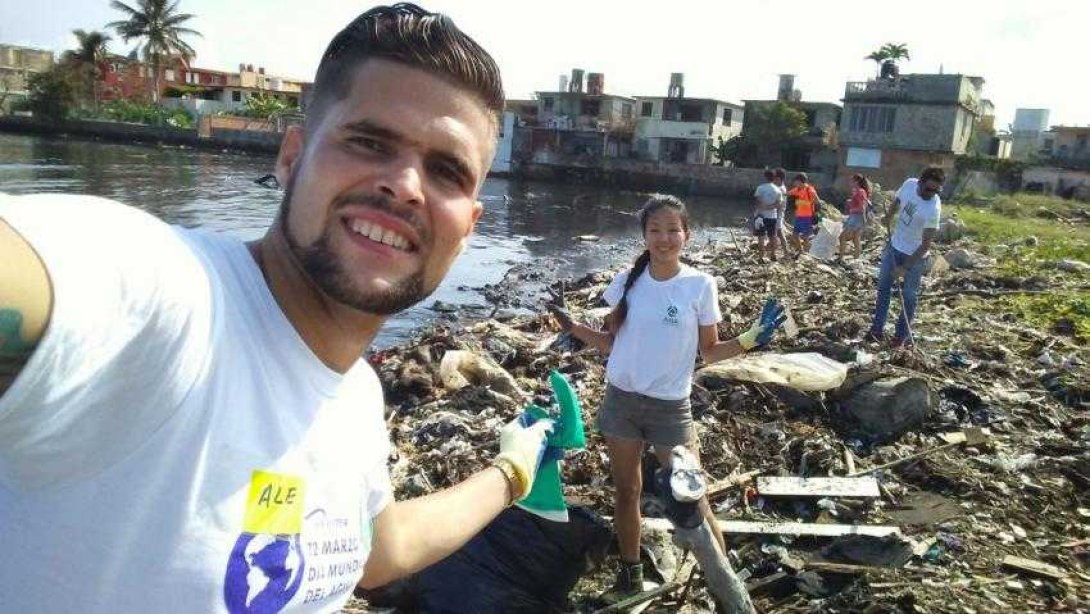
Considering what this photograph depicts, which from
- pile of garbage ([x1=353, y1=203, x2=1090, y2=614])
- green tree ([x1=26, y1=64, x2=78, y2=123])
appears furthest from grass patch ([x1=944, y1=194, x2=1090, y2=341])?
green tree ([x1=26, y1=64, x2=78, y2=123])

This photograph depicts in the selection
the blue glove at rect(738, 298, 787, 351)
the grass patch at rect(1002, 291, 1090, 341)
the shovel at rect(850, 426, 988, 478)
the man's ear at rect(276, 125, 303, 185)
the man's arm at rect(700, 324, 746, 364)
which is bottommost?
the shovel at rect(850, 426, 988, 478)

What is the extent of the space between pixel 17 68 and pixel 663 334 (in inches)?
3724

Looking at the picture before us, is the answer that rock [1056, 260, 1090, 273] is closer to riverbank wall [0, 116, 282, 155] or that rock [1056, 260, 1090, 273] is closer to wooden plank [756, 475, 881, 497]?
wooden plank [756, 475, 881, 497]

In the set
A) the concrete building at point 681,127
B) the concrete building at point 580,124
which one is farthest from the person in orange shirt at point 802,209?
the concrete building at point 580,124

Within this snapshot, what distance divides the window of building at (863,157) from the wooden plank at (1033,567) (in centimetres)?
4503

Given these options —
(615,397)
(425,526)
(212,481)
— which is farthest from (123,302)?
(615,397)

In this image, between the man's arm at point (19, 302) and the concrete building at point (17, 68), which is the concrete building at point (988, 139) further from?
the concrete building at point (17, 68)

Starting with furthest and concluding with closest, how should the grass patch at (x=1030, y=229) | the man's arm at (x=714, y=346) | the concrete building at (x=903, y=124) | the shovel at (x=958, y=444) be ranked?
the concrete building at (x=903, y=124)
the grass patch at (x=1030, y=229)
the shovel at (x=958, y=444)
the man's arm at (x=714, y=346)

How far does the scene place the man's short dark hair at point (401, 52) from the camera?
4.16 ft

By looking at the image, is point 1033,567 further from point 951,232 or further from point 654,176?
point 654,176

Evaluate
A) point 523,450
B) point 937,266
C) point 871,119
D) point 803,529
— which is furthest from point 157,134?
point 523,450

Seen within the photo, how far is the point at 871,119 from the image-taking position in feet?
146

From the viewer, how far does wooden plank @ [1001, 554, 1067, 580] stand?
11.8 feet

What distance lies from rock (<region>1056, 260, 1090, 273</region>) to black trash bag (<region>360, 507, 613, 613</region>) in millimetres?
13119
